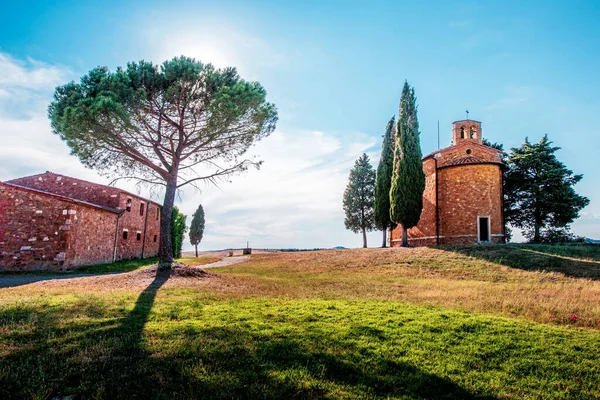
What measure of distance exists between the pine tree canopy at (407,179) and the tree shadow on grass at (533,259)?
3.68m

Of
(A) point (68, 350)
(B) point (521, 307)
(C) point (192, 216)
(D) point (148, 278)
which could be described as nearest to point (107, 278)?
(D) point (148, 278)

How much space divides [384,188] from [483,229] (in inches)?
328

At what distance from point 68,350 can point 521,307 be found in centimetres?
974

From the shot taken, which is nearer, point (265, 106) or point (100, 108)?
point (100, 108)

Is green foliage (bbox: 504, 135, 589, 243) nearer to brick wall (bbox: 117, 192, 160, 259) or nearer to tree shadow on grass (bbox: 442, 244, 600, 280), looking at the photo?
Result: tree shadow on grass (bbox: 442, 244, 600, 280)

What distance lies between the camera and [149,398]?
348 centimetres

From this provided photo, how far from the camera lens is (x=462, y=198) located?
27.2m

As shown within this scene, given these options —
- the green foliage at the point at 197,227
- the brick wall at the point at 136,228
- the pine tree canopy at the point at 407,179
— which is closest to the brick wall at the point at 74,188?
the brick wall at the point at 136,228

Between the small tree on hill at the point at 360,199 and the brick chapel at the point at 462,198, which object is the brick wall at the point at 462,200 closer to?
the brick chapel at the point at 462,198

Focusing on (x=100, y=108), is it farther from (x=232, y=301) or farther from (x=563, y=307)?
(x=563, y=307)

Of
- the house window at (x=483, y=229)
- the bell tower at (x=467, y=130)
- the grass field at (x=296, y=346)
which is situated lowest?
the grass field at (x=296, y=346)

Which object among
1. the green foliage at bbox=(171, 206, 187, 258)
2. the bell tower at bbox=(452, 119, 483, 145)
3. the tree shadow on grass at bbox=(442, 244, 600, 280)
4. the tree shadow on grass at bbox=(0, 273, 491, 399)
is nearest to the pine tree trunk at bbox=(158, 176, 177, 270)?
the tree shadow on grass at bbox=(0, 273, 491, 399)

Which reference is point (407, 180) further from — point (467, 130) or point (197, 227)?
point (197, 227)

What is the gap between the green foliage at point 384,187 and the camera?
29.4 metres
